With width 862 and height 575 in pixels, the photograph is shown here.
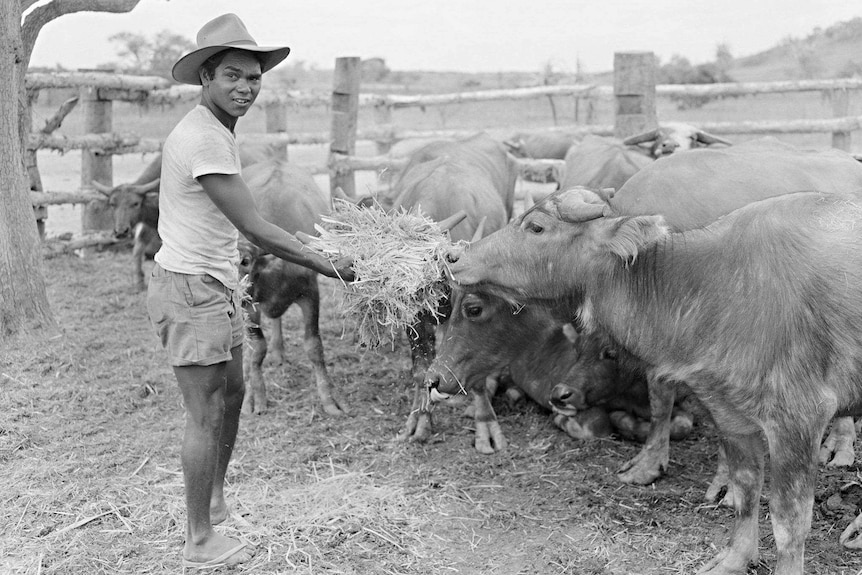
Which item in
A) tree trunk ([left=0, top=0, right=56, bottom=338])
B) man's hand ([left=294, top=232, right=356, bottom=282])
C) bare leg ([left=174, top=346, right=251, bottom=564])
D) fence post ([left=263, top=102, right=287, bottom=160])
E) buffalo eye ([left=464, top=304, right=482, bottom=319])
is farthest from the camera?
fence post ([left=263, top=102, right=287, bottom=160])

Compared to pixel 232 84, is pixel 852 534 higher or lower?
lower

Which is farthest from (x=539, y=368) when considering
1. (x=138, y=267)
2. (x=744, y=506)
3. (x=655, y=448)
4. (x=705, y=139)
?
(x=138, y=267)

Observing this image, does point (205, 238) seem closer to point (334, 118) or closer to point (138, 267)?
point (138, 267)

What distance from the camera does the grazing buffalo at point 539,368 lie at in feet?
17.0

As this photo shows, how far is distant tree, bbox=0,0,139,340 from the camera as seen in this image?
687 centimetres

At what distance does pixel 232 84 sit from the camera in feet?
12.6

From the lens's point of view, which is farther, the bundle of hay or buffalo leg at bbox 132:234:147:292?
buffalo leg at bbox 132:234:147:292

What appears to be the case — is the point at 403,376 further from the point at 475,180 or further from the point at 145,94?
the point at 145,94

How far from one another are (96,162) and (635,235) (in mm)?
9243

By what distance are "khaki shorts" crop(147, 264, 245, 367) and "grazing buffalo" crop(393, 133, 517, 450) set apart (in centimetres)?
Result: 156

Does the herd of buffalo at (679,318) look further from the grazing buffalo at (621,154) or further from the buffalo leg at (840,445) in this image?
the grazing buffalo at (621,154)

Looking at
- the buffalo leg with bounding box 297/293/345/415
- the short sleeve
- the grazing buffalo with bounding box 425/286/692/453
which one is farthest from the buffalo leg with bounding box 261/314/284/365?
the short sleeve

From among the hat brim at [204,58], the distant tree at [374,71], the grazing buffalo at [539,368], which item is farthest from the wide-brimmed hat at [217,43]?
the distant tree at [374,71]

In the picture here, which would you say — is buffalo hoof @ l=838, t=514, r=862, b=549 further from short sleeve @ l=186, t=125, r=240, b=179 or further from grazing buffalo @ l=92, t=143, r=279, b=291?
grazing buffalo @ l=92, t=143, r=279, b=291
